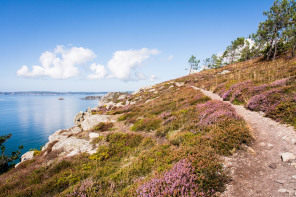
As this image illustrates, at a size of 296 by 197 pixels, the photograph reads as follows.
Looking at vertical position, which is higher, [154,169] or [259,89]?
[259,89]

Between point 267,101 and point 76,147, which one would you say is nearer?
point 267,101

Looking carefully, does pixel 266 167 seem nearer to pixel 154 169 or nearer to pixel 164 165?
pixel 164 165

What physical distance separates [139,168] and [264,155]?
192 inches

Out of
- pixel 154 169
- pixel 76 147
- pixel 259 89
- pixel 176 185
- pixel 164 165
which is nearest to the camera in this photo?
pixel 176 185

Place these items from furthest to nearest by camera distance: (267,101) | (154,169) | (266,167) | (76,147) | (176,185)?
1. (76,147)
2. (267,101)
3. (154,169)
4. (266,167)
5. (176,185)

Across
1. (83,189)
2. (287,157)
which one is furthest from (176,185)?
(287,157)

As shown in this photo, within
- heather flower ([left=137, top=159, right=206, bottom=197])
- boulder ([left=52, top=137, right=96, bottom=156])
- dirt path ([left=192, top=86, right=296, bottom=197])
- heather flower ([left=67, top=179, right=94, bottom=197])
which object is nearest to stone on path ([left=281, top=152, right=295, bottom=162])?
dirt path ([left=192, top=86, right=296, bottom=197])

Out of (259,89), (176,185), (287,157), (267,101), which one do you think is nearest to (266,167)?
(287,157)

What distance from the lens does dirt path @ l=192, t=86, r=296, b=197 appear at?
11.8ft

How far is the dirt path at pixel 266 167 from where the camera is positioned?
3611 millimetres

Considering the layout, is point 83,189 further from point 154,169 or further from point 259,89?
point 259,89

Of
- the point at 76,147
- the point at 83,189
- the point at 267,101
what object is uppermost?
the point at 267,101

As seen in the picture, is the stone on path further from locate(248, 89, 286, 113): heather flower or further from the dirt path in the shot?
locate(248, 89, 286, 113): heather flower

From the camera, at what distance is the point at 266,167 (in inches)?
173
